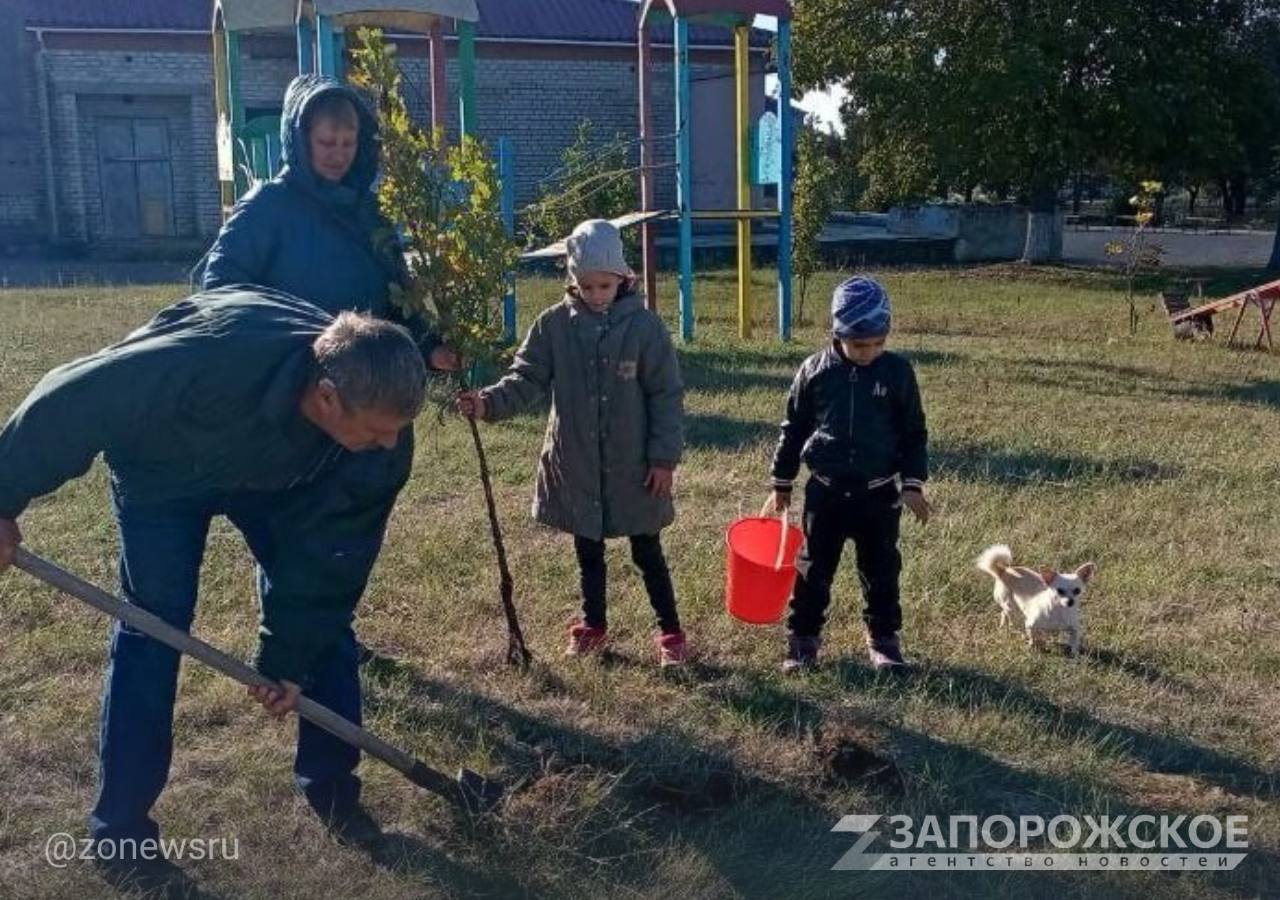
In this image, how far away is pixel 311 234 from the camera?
360 cm

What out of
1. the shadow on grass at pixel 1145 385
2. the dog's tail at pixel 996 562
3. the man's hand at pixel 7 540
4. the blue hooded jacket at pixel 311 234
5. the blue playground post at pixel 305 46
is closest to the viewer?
the man's hand at pixel 7 540

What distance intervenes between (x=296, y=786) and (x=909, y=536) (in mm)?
3055

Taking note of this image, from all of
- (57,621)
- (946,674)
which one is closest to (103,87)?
(57,621)

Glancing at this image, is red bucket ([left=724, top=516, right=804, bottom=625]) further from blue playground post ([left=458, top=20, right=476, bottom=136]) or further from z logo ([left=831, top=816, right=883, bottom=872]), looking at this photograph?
blue playground post ([left=458, top=20, right=476, bottom=136])

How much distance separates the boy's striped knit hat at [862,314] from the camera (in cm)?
390

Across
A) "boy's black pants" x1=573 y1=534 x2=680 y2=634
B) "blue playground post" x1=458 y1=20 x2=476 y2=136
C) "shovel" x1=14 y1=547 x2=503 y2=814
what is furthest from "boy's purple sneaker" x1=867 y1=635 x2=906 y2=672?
"blue playground post" x1=458 y1=20 x2=476 y2=136

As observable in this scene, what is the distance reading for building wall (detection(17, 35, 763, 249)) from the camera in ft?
78.1

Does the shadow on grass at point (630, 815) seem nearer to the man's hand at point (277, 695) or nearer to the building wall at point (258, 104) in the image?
the man's hand at point (277, 695)

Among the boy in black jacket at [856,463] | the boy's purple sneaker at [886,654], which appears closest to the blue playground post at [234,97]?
the boy in black jacket at [856,463]

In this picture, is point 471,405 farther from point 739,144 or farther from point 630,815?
point 739,144

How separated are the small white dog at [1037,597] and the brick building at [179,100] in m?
19.7

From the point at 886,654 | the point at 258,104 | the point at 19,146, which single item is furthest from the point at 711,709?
the point at 19,146

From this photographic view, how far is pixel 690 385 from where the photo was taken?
9508mm

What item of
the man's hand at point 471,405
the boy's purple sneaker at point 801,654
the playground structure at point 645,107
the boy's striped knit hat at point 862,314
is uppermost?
the playground structure at point 645,107
